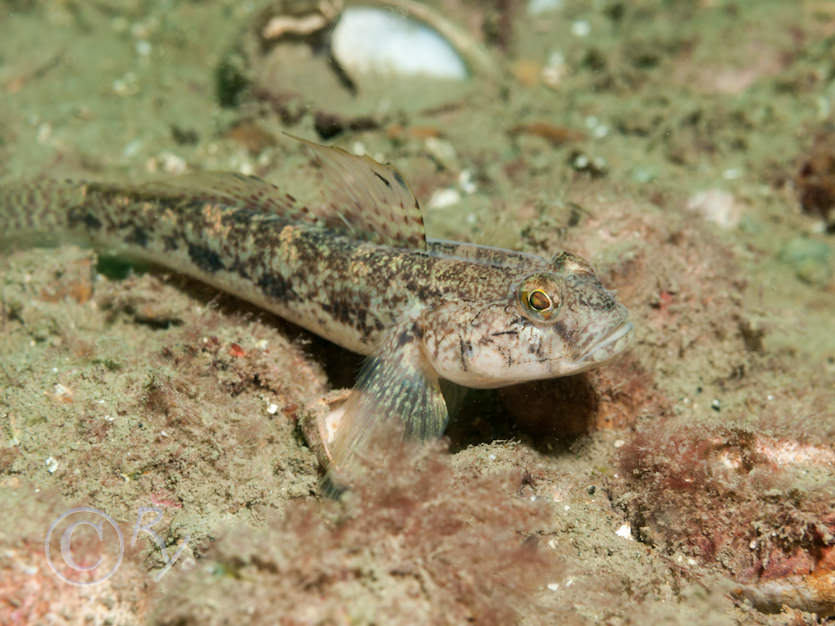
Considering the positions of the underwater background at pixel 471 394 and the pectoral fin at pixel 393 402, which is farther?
the pectoral fin at pixel 393 402

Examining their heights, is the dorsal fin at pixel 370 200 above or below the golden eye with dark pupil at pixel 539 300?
below

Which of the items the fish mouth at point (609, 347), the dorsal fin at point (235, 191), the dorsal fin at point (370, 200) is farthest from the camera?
the dorsal fin at point (235, 191)

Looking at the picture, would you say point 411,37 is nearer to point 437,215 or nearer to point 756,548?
point 437,215
